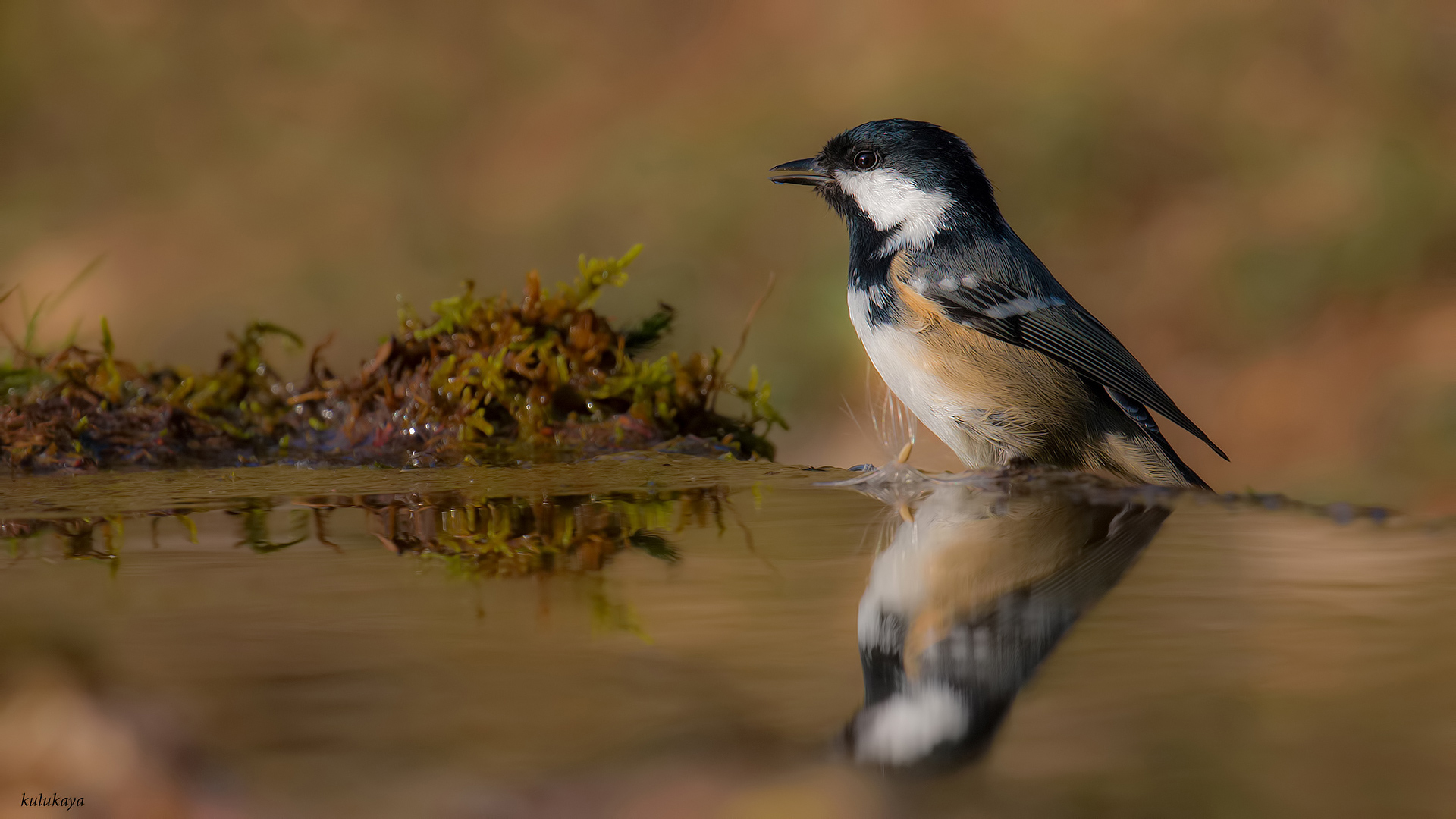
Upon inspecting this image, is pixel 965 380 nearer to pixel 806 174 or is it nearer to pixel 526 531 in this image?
pixel 806 174

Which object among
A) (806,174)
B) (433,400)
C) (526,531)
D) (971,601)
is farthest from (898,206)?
(971,601)

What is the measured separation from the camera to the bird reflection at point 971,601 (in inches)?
57.1

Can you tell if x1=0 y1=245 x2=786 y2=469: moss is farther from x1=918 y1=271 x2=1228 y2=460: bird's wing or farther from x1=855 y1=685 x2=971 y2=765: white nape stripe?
x1=855 y1=685 x2=971 y2=765: white nape stripe

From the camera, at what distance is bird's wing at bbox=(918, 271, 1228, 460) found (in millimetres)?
3441

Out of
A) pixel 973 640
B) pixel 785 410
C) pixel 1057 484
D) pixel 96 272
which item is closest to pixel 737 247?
pixel 785 410

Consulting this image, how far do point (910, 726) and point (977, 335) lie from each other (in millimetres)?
2149

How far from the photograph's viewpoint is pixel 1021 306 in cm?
352

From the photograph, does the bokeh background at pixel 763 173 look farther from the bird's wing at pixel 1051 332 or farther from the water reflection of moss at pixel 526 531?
the water reflection of moss at pixel 526 531

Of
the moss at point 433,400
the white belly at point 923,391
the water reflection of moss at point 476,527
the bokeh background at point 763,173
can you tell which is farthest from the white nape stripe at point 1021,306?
the bokeh background at point 763,173

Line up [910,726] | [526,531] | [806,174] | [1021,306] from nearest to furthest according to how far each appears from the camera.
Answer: [910,726]
[526,531]
[1021,306]
[806,174]

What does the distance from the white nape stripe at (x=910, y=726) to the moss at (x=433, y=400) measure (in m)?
2.00

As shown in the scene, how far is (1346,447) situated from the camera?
8.47 metres

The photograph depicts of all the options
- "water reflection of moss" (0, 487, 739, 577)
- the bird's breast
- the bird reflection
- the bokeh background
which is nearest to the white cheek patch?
the bird's breast

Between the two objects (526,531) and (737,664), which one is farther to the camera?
(526,531)
